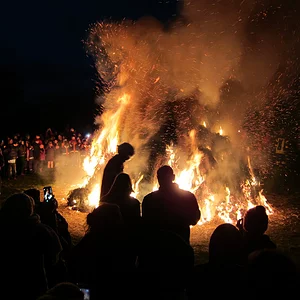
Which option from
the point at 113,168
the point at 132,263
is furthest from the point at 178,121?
the point at 132,263

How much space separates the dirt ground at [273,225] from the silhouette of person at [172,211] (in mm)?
2631

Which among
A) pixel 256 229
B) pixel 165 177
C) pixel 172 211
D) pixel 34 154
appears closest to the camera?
pixel 256 229

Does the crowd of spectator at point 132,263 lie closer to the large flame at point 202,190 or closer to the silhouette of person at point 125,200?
the silhouette of person at point 125,200

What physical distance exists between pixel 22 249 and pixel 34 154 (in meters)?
15.3

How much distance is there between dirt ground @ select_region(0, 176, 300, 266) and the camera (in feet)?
24.9

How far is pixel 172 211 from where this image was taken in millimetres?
4031

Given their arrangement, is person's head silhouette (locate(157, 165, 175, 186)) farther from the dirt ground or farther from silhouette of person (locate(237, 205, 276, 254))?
the dirt ground

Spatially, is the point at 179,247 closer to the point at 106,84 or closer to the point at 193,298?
the point at 193,298

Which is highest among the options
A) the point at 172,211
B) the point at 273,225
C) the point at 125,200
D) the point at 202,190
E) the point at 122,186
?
the point at 122,186

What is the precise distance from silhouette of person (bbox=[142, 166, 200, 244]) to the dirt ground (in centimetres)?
263

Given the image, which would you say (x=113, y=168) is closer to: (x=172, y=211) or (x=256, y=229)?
(x=172, y=211)

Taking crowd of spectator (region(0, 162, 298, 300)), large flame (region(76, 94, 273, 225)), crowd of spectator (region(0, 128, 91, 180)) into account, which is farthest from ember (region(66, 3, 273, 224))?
crowd of spectator (region(0, 162, 298, 300))

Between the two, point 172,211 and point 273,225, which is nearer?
point 172,211

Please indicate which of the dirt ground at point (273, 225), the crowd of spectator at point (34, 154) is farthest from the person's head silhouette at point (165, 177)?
the crowd of spectator at point (34, 154)
